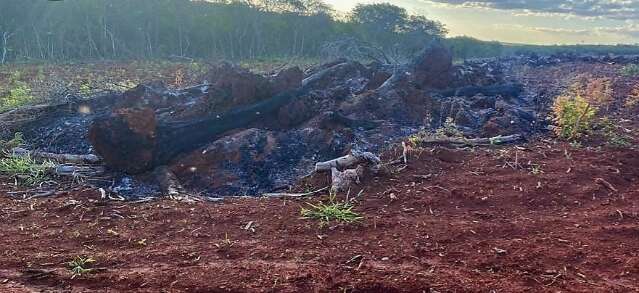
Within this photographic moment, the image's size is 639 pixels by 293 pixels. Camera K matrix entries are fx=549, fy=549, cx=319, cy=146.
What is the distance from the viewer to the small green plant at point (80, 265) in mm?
3438

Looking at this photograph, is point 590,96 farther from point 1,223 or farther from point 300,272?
point 1,223

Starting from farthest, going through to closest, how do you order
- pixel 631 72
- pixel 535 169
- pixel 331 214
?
pixel 631 72 < pixel 535 169 < pixel 331 214

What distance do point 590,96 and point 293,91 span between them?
4986 mm

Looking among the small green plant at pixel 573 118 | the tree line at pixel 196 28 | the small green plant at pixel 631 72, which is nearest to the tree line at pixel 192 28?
the tree line at pixel 196 28

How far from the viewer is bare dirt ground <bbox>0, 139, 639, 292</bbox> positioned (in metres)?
3.31

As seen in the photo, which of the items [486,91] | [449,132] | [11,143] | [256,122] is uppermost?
[486,91]

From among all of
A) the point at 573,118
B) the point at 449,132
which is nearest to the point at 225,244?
the point at 449,132

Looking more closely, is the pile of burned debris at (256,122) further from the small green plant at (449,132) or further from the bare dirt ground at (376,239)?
the bare dirt ground at (376,239)

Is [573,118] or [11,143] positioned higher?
[573,118]

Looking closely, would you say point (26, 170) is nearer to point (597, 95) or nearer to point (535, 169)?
point (535, 169)

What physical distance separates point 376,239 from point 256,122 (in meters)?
3.84

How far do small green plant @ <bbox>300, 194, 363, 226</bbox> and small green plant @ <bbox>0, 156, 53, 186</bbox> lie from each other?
9.71 ft

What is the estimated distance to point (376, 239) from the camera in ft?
13.1

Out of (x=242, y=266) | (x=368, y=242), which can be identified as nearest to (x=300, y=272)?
(x=242, y=266)
